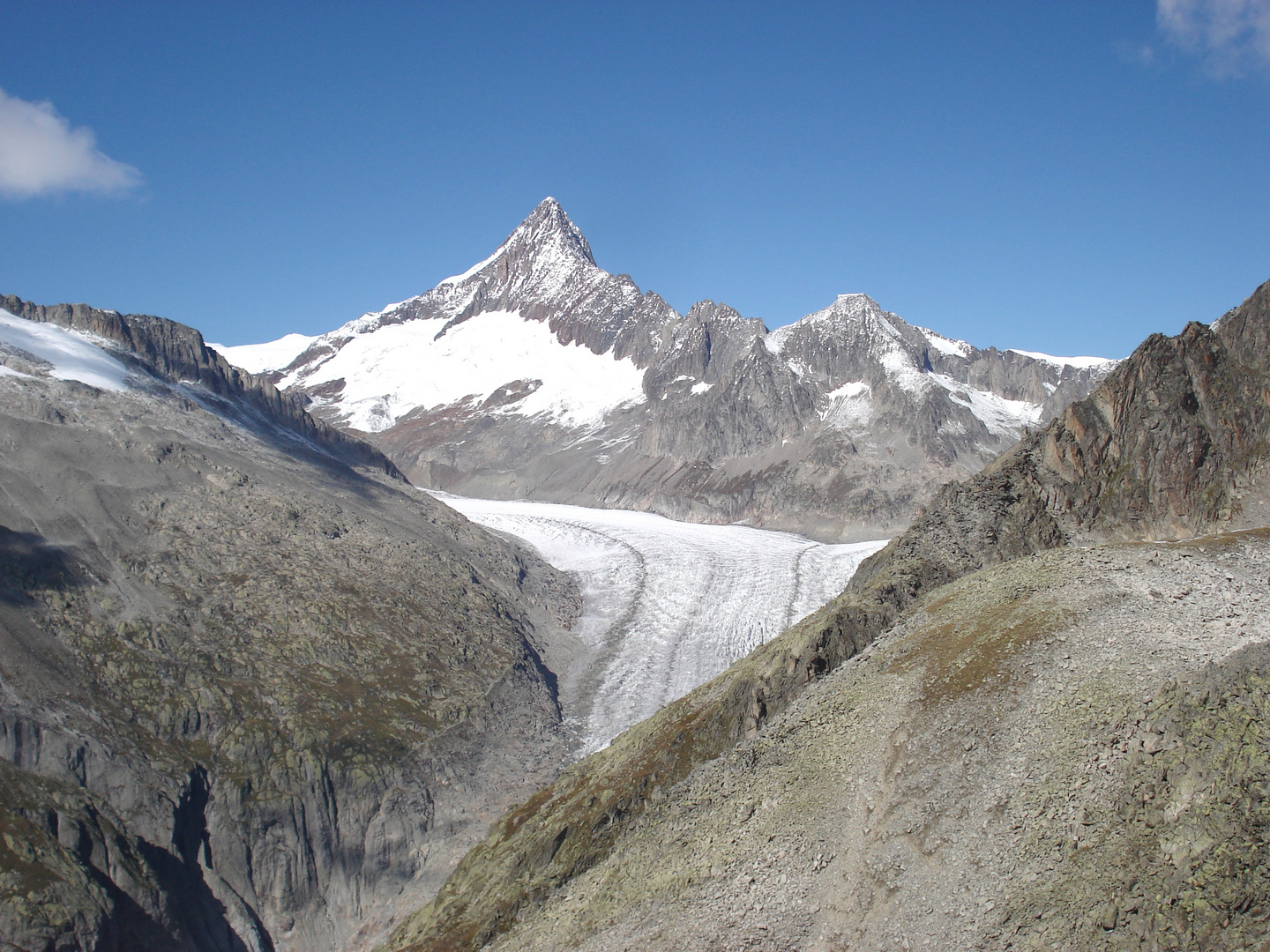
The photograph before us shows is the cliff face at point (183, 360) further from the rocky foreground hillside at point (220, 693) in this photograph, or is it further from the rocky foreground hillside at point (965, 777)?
A: the rocky foreground hillside at point (965, 777)

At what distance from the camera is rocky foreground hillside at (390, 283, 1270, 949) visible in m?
16.7

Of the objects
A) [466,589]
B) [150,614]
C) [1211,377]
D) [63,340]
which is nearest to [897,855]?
[1211,377]

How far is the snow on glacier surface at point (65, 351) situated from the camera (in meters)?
71.4

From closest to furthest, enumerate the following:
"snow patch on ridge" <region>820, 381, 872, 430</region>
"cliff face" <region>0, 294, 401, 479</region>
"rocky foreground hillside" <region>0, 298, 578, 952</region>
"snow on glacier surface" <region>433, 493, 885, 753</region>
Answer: "rocky foreground hillside" <region>0, 298, 578, 952</region>
"snow on glacier surface" <region>433, 493, 885, 753</region>
"cliff face" <region>0, 294, 401, 479</region>
"snow patch on ridge" <region>820, 381, 872, 430</region>

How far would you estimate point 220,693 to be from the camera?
45906 millimetres

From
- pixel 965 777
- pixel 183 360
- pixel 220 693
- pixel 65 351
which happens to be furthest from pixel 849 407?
pixel 965 777

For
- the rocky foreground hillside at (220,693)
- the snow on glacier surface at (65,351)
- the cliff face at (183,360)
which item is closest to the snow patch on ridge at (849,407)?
the cliff face at (183,360)

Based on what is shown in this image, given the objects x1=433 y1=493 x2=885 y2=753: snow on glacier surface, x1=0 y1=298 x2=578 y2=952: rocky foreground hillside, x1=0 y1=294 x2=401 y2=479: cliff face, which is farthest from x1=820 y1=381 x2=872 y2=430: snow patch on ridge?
x1=0 y1=298 x2=578 y2=952: rocky foreground hillside

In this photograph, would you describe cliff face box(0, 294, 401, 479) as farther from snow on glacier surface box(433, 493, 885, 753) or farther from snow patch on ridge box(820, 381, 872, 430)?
snow patch on ridge box(820, 381, 872, 430)

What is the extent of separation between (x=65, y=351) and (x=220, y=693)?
47861 millimetres

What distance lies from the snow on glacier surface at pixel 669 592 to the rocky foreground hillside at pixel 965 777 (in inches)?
1011

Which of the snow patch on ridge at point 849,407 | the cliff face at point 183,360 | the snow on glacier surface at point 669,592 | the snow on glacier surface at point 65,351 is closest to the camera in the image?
the snow on glacier surface at point 669,592

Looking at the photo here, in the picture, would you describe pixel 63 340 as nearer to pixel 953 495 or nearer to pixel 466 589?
pixel 466 589

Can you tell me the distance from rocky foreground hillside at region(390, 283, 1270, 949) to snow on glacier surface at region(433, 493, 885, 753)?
2567 centimetres
